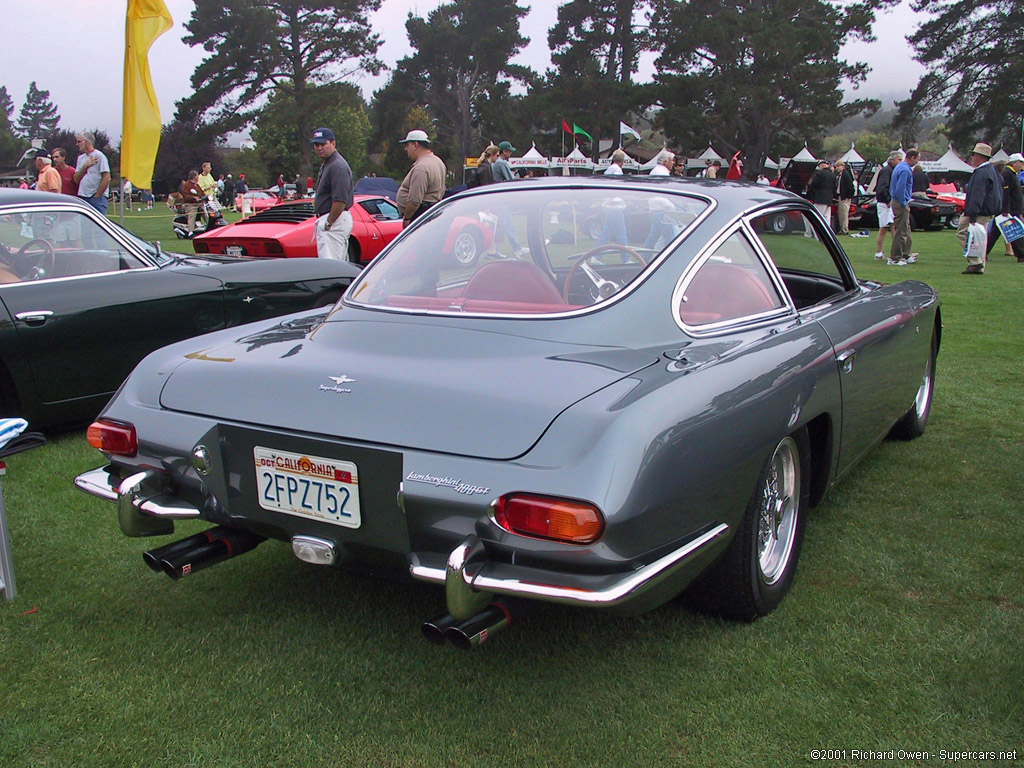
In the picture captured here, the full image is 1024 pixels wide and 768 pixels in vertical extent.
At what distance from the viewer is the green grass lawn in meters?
2.16

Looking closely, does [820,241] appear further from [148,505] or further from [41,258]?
[41,258]

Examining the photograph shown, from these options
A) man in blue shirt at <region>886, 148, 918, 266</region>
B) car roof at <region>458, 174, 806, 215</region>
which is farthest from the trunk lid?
man in blue shirt at <region>886, 148, 918, 266</region>

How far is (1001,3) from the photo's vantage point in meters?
49.2

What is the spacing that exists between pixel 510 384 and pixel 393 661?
2.91 ft

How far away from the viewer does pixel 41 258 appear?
4707mm

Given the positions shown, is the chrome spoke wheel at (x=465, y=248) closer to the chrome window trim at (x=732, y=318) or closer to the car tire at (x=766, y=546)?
the chrome window trim at (x=732, y=318)

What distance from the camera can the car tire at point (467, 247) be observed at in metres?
3.21

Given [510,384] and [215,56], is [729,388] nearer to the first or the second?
[510,384]

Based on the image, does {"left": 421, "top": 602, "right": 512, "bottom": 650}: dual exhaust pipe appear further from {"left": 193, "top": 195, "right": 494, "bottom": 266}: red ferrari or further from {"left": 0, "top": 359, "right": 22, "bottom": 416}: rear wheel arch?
{"left": 193, "top": 195, "right": 494, "bottom": 266}: red ferrari

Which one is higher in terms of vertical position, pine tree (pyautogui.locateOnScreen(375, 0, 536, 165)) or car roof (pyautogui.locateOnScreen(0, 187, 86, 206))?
pine tree (pyautogui.locateOnScreen(375, 0, 536, 165))

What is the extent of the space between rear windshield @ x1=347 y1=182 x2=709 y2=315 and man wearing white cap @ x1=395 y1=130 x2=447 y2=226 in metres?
5.03

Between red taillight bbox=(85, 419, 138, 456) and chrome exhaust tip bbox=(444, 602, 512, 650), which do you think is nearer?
chrome exhaust tip bbox=(444, 602, 512, 650)

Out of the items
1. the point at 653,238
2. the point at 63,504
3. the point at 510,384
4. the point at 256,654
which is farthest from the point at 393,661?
the point at 63,504

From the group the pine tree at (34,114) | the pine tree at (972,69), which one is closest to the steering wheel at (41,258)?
the pine tree at (972,69)
